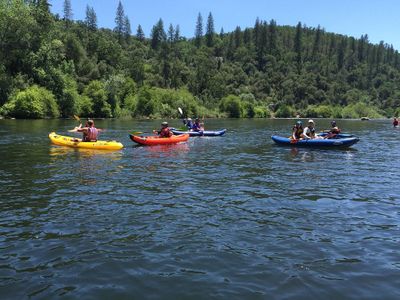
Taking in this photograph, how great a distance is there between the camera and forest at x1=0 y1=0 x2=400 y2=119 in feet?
192

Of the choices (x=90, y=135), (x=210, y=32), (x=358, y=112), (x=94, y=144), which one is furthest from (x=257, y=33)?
(x=94, y=144)

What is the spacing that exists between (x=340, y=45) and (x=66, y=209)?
191 metres

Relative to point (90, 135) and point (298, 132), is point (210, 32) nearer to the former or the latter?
point (298, 132)

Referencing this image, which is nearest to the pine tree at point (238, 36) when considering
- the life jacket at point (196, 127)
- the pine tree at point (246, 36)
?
the pine tree at point (246, 36)

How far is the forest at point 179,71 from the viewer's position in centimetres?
5856

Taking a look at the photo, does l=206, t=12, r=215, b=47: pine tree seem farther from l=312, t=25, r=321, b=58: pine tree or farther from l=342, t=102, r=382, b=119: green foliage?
l=342, t=102, r=382, b=119: green foliage

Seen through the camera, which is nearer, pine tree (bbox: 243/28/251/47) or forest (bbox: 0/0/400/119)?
forest (bbox: 0/0/400/119)

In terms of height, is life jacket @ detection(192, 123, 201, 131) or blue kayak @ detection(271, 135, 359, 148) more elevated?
life jacket @ detection(192, 123, 201, 131)

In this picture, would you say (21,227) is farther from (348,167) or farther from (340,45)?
(340,45)

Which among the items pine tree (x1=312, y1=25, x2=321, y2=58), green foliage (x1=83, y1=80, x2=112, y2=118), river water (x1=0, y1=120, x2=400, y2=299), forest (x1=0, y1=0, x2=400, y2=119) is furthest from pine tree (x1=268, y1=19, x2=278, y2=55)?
river water (x1=0, y1=120, x2=400, y2=299)

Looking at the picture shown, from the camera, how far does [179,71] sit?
400 ft

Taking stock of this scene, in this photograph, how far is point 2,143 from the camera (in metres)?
23.5

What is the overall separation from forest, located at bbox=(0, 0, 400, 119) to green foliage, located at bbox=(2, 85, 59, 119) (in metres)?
0.12

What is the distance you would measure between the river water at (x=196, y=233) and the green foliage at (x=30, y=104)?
131ft
